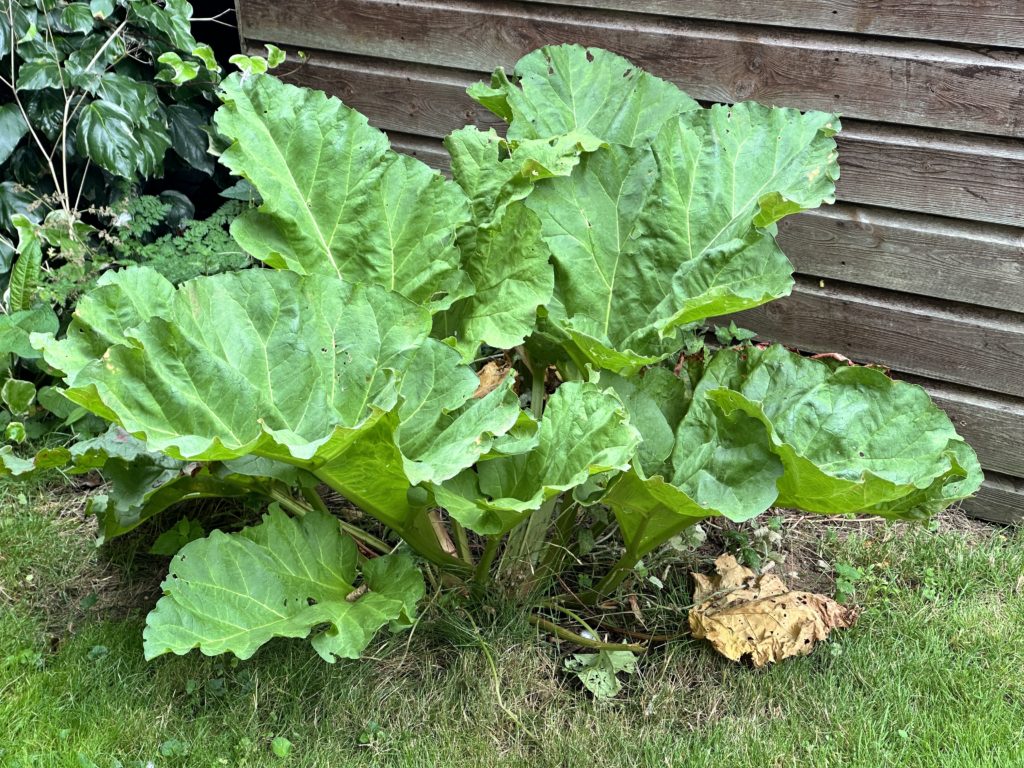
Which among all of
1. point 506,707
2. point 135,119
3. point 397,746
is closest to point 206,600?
point 397,746

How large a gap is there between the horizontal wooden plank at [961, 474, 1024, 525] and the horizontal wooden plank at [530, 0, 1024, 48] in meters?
1.24

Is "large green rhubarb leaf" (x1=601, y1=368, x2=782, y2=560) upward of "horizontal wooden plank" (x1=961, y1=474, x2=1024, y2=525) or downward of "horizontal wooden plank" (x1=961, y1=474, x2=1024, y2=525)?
upward

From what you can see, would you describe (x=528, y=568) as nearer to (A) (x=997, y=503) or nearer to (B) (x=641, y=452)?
(B) (x=641, y=452)

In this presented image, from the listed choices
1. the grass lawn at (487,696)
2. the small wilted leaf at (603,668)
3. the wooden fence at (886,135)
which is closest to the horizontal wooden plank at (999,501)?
the wooden fence at (886,135)

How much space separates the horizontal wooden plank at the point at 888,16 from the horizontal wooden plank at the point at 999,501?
124cm

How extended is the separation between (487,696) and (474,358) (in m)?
0.78

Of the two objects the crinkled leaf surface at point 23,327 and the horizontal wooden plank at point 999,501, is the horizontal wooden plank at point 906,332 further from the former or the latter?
the crinkled leaf surface at point 23,327

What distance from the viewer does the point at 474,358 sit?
238 cm

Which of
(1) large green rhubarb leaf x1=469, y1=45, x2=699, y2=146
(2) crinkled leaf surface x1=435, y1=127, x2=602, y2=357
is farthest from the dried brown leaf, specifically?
(1) large green rhubarb leaf x1=469, y1=45, x2=699, y2=146

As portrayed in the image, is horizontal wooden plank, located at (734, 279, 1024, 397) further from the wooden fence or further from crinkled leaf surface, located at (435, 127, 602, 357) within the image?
crinkled leaf surface, located at (435, 127, 602, 357)

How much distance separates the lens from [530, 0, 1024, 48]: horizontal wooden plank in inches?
97.4

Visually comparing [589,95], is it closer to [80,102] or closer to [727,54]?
[727,54]

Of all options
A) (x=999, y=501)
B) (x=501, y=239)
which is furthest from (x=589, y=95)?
(x=999, y=501)

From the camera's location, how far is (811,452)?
7.33ft
